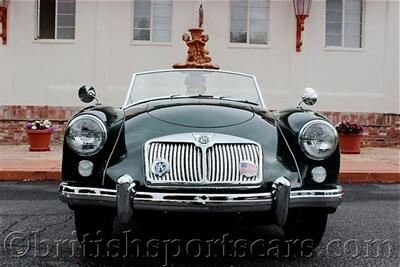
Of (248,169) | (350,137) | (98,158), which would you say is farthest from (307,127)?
(350,137)

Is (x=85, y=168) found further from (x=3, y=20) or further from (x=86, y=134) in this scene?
(x=3, y=20)

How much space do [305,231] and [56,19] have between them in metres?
10.7

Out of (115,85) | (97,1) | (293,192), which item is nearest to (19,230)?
(293,192)

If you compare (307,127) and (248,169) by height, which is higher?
(307,127)

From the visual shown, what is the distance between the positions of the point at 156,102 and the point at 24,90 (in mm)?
9457

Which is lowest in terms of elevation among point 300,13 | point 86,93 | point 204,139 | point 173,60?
point 204,139

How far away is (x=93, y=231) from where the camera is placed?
3.29 meters

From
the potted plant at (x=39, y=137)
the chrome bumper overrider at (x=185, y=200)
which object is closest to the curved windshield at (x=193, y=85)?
the chrome bumper overrider at (x=185, y=200)

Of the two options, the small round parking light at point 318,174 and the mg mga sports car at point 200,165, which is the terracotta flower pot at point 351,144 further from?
the small round parking light at point 318,174

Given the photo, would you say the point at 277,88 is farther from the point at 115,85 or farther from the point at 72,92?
the point at 72,92

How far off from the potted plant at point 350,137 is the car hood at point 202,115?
7634 millimetres

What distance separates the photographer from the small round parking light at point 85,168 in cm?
304

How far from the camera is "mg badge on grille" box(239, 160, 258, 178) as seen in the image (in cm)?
293

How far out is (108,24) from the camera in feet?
40.3
